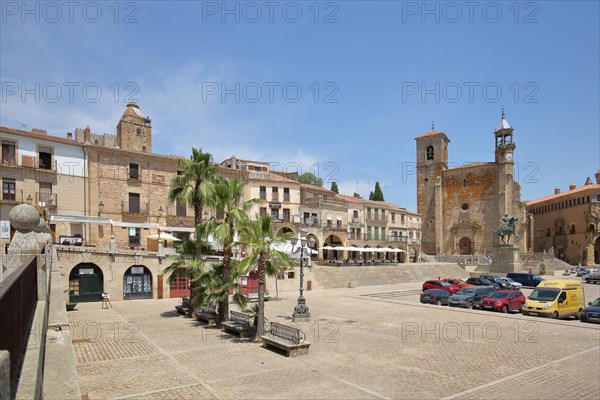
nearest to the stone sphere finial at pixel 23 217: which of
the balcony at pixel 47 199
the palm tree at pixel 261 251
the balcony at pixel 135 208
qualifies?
the palm tree at pixel 261 251

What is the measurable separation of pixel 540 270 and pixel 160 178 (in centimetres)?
4809

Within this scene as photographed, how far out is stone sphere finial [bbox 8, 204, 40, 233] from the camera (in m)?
8.91

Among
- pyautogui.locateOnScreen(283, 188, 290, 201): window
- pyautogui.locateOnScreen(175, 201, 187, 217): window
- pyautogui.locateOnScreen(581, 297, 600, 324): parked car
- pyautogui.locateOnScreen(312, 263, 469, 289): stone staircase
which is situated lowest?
pyautogui.locateOnScreen(312, 263, 469, 289): stone staircase

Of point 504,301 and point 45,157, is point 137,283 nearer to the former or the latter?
point 45,157

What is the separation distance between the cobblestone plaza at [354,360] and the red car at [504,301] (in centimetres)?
283

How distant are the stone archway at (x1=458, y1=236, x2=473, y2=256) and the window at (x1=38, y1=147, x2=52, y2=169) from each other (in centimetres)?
5867

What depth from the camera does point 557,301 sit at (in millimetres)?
21766

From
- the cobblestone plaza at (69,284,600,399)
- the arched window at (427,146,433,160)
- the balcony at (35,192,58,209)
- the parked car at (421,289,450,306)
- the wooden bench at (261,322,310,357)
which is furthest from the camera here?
the arched window at (427,146,433,160)

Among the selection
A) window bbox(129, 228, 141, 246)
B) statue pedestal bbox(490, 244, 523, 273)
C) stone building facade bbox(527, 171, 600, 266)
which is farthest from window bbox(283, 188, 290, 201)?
stone building facade bbox(527, 171, 600, 266)

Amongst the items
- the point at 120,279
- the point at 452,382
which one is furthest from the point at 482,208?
the point at 452,382

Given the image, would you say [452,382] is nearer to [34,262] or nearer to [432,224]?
[34,262]

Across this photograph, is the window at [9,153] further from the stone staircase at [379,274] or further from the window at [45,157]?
the stone staircase at [379,274]

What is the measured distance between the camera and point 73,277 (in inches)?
1132

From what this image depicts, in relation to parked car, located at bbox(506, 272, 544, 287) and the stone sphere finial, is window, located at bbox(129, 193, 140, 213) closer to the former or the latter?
the stone sphere finial
